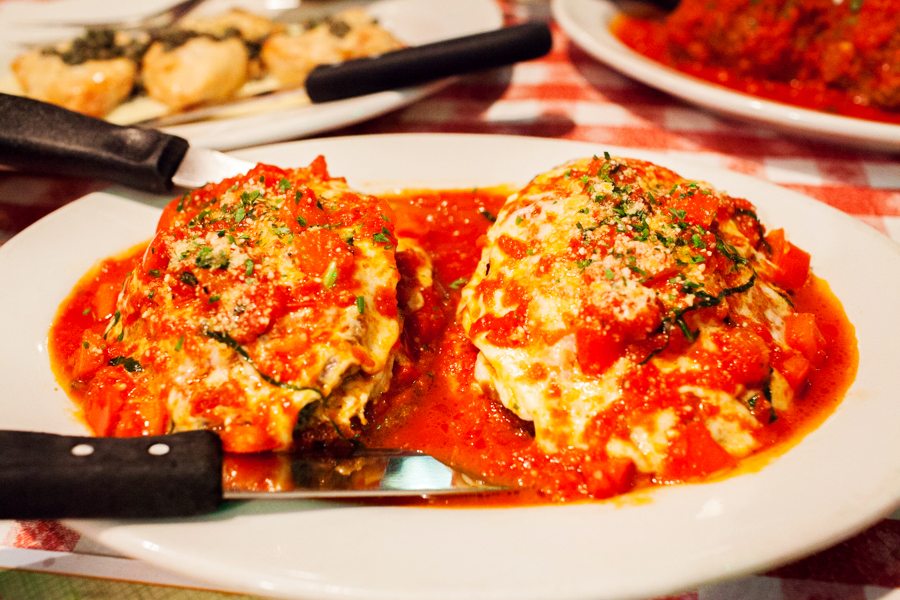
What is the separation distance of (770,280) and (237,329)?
7.13 ft

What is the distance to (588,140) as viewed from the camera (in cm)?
432

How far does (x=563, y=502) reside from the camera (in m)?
2.05

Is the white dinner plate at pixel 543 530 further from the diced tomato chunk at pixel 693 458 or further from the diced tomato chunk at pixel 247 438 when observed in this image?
the diced tomato chunk at pixel 247 438

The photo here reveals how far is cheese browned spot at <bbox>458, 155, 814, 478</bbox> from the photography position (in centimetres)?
218

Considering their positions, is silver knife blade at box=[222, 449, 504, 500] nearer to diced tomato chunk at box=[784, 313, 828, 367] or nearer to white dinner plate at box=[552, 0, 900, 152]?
diced tomato chunk at box=[784, 313, 828, 367]

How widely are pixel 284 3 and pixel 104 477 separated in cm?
535

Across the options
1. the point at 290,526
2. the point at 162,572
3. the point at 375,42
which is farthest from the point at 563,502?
the point at 375,42

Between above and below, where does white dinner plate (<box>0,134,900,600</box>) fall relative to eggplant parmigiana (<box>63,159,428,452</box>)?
below

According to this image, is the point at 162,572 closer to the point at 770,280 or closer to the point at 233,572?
the point at 233,572

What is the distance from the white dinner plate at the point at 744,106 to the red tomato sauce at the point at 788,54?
62 cm

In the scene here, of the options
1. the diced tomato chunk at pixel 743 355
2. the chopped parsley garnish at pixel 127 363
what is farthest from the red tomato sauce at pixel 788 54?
the chopped parsley garnish at pixel 127 363

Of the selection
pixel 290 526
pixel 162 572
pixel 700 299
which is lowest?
pixel 162 572

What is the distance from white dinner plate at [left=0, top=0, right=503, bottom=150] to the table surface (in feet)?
1.22

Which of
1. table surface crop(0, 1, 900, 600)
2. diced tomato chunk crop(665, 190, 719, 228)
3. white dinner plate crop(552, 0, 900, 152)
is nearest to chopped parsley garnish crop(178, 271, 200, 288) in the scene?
table surface crop(0, 1, 900, 600)
